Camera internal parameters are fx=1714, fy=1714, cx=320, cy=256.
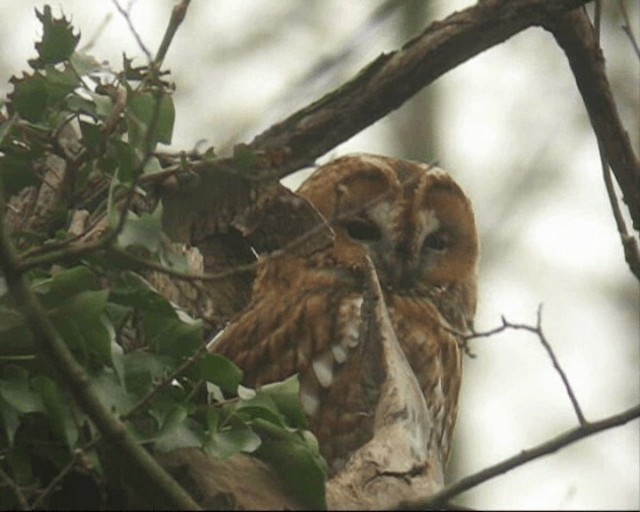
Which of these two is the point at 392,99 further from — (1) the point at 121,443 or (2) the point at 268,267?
(1) the point at 121,443

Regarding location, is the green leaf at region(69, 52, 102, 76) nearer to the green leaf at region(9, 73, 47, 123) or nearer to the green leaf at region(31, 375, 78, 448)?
the green leaf at region(9, 73, 47, 123)

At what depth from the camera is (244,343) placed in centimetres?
291

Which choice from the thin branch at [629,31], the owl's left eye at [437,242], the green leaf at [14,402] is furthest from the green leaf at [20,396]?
the owl's left eye at [437,242]

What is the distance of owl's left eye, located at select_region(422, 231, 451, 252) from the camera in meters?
3.28

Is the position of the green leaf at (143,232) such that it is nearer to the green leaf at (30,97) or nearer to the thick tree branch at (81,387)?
the thick tree branch at (81,387)

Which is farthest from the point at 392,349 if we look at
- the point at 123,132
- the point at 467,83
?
the point at 467,83

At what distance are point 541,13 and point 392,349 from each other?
1.91 ft

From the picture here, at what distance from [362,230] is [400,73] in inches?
22.5

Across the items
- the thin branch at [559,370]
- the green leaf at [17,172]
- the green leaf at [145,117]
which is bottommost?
the thin branch at [559,370]

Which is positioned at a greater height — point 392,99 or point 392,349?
point 392,99

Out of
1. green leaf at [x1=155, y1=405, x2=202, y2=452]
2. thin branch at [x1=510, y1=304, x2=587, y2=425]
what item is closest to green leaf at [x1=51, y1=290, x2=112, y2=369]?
green leaf at [x1=155, y1=405, x2=202, y2=452]

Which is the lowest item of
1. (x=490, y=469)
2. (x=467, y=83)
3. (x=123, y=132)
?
(x=490, y=469)

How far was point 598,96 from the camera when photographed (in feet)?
8.63

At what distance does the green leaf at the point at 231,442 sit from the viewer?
83.7 inches
